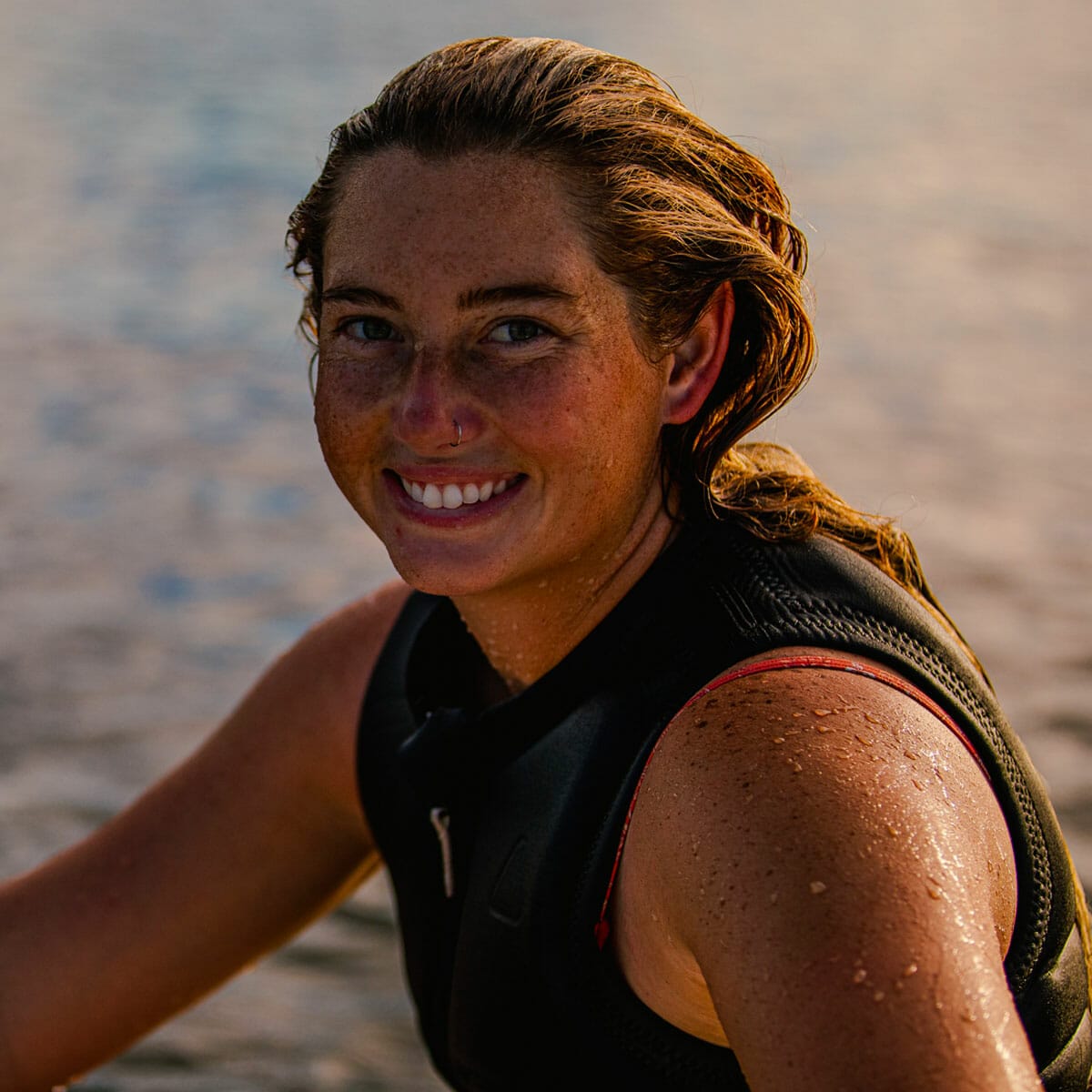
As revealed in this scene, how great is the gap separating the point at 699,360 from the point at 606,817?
577 mm

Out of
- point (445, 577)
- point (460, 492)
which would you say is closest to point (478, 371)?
point (460, 492)

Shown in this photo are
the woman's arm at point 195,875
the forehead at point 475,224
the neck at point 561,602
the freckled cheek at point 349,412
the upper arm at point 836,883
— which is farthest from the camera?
the woman's arm at point 195,875

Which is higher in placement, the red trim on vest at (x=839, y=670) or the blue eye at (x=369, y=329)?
the blue eye at (x=369, y=329)

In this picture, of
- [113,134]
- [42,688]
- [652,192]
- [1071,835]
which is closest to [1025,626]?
[1071,835]

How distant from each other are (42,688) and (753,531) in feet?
9.92

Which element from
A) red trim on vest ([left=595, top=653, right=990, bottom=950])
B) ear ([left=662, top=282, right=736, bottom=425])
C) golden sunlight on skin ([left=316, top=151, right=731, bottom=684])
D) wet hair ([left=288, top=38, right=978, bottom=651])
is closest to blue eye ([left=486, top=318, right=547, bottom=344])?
golden sunlight on skin ([left=316, top=151, right=731, bottom=684])

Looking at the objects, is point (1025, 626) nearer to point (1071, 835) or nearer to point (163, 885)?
point (1071, 835)

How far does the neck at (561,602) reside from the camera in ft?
6.70

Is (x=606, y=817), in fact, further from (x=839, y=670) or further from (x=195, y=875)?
(x=195, y=875)

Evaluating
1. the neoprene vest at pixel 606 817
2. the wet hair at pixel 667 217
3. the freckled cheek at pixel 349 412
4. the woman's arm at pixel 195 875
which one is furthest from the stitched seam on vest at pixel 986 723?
the woman's arm at pixel 195 875

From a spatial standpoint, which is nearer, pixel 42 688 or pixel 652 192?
pixel 652 192

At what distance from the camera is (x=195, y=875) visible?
2475 millimetres

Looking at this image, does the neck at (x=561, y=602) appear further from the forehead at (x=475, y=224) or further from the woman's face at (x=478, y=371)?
the forehead at (x=475, y=224)

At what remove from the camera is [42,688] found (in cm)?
446
